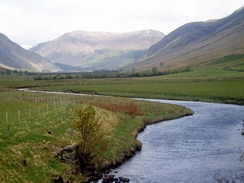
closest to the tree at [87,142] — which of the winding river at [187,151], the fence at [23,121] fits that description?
the winding river at [187,151]

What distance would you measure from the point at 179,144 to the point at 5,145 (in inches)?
1141

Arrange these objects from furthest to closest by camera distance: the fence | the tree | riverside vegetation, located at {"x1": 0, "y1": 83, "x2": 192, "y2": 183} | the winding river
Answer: the tree
the winding river
the fence
riverside vegetation, located at {"x1": 0, "y1": 83, "x2": 192, "y2": 183}

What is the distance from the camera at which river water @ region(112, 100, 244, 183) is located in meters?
40.4

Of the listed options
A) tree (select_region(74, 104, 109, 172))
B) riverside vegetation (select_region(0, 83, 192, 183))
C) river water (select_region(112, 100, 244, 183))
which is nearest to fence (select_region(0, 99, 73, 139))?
riverside vegetation (select_region(0, 83, 192, 183))

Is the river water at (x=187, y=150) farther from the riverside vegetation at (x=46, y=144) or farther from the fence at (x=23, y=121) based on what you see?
the fence at (x=23, y=121)

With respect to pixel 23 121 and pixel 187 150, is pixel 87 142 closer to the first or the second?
pixel 23 121

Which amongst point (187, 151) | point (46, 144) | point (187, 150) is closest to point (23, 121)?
point (46, 144)

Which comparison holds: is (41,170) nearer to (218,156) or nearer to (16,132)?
(16,132)

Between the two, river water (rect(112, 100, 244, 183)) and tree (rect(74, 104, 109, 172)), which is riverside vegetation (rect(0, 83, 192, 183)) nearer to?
tree (rect(74, 104, 109, 172))

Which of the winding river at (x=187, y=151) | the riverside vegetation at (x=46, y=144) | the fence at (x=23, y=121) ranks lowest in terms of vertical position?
the winding river at (x=187, y=151)

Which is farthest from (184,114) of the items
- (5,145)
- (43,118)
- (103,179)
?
(5,145)

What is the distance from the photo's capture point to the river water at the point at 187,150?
1591 inches

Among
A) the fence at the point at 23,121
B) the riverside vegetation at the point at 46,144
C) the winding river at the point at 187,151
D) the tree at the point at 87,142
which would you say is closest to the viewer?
the riverside vegetation at the point at 46,144

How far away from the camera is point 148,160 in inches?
1820
